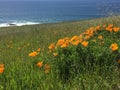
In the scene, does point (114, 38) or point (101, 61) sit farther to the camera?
point (114, 38)

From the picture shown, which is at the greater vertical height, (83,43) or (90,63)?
(83,43)

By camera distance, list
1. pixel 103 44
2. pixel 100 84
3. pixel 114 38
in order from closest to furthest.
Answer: pixel 100 84 < pixel 103 44 < pixel 114 38

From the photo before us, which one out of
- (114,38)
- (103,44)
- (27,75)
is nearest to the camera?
(27,75)

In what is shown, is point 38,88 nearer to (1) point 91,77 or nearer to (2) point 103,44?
(1) point 91,77

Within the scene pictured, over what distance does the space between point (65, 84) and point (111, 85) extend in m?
0.64

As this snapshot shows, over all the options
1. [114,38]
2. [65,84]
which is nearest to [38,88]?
[65,84]

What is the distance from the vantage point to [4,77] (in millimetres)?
4648

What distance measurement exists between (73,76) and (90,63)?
0.35 meters

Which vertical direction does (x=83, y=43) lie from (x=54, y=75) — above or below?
above

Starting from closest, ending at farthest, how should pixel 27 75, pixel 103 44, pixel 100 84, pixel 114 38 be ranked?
pixel 100 84
pixel 27 75
pixel 103 44
pixel 114 38

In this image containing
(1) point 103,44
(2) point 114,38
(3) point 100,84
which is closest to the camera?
(3) point 100,84

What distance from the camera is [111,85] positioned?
13.3ft

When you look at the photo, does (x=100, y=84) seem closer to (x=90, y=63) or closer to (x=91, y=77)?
(x=91, y=77)

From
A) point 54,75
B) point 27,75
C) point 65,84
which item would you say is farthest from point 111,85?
point 27,75
